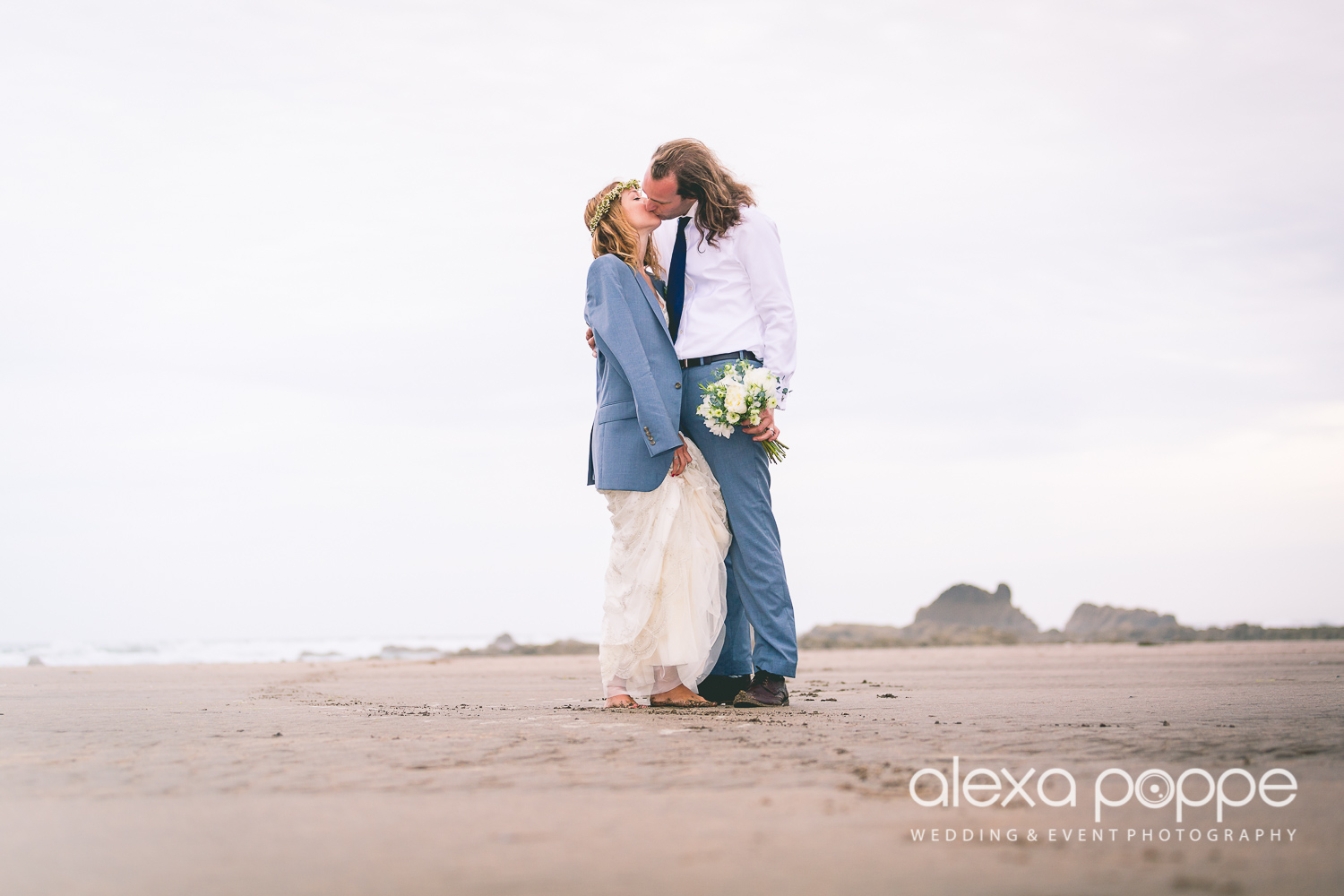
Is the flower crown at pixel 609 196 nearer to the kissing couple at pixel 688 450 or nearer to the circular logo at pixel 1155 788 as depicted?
the kissing couple at pixel 688 450

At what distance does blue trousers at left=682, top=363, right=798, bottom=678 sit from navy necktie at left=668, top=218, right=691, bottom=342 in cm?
25

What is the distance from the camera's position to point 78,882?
135 centimetres

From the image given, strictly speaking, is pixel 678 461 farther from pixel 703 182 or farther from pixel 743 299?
pixel 703 182

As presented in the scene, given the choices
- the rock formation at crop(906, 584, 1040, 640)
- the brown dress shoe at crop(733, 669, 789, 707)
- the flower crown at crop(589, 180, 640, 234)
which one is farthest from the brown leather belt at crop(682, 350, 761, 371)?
the rock formation at crop(906, 584, 1040, 640)

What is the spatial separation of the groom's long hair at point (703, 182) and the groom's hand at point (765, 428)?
31.3 inches

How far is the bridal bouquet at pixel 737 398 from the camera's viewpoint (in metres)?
Result: 3.78

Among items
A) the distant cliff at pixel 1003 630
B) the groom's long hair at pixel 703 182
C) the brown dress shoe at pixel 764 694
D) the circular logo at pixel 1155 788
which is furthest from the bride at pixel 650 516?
the distant cliff at pixel 1003 630

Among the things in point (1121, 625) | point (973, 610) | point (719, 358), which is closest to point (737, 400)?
point (719, 358)

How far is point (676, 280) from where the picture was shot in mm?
4191

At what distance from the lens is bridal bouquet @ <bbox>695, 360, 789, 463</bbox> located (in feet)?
12.4

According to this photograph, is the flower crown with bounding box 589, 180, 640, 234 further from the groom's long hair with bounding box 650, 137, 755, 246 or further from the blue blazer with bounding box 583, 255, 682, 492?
the blue blazer with bounding box 583, 255, 682, 492

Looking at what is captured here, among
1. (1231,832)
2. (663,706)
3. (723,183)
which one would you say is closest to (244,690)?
(663,706)

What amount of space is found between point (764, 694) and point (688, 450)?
104 cm

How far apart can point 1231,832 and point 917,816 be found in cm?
48
